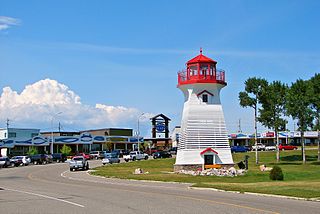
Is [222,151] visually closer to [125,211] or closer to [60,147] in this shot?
[125,211]

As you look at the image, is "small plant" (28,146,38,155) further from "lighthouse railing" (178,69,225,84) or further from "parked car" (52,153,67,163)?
"lighthouse railing" (178,69,225,84)

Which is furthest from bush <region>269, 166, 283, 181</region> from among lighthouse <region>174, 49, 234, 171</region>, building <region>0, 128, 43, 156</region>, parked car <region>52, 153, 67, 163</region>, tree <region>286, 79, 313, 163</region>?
building <region>0, 128, 43, 156</region>

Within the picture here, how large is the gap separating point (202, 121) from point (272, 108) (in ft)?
73.1

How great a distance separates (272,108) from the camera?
216ft

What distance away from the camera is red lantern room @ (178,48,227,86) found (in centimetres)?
4647

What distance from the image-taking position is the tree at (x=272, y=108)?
65.6m

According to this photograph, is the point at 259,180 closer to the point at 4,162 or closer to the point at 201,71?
the point at 201,71

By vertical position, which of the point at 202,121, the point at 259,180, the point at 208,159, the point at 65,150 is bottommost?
the point at 259,180

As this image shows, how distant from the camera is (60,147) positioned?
349 feet

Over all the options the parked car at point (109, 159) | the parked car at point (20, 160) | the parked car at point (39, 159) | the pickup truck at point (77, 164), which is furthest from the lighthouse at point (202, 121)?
the parked car at point (39, 159)

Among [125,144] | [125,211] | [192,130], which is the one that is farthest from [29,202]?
[125,144]

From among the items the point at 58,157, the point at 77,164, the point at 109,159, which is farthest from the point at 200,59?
the point at 58,157

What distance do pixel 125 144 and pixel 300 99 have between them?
64287 mm

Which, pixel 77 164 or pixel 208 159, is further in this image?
pixel 77 164
